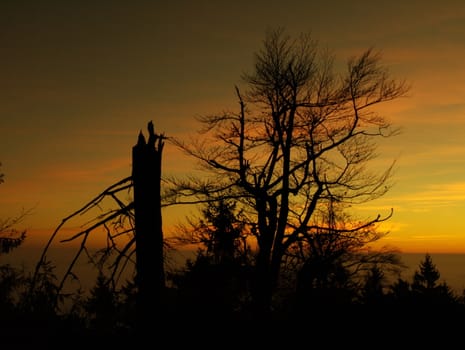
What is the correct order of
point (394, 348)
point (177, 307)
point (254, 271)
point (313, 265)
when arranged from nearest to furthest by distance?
point (394, 348) < point (177, 307) < point (313, 265) < point (254, 271)

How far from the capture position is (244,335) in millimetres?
7891

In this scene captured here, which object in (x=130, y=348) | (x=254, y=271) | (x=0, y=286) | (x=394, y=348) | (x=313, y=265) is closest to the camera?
(x=394, y=348)

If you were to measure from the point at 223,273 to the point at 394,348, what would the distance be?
12405 mm

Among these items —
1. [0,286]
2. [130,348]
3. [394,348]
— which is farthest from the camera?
[0,286]

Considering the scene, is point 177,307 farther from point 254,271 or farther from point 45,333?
point 254,271

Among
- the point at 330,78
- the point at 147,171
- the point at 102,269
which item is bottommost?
the point at 102,269

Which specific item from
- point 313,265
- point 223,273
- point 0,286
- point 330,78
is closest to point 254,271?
point 223,273

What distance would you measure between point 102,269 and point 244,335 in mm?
2280

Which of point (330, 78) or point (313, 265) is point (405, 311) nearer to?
point (313, 265)

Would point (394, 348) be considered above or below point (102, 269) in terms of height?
below

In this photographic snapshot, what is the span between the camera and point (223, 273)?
63.6 ft

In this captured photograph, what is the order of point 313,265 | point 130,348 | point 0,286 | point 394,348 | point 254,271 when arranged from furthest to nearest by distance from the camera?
1. point 0,286
2. point 254,271
3. point 313,265
4. point 130,348
5. point 394,348

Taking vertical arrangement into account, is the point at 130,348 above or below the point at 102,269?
below

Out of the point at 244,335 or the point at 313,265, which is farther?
the point at 313,265
